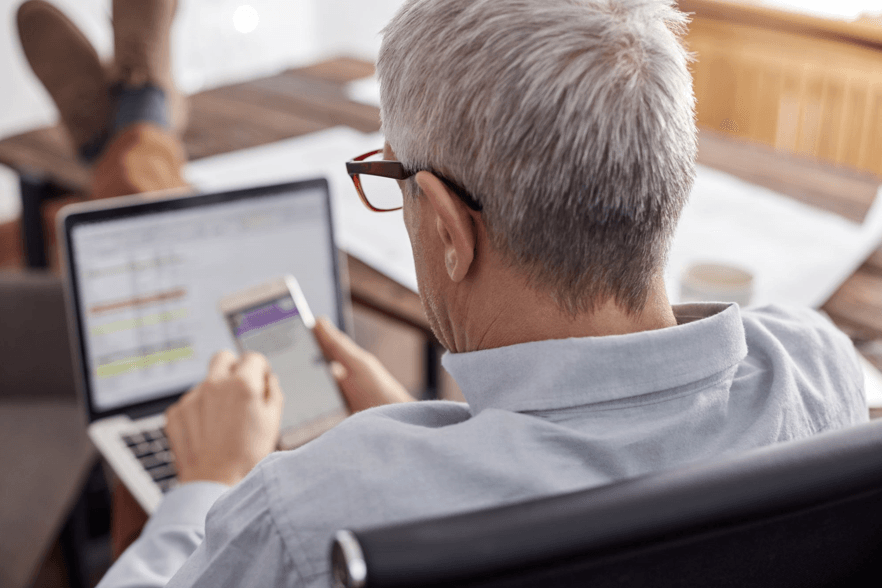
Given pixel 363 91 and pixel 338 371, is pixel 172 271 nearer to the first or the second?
pixel 338 371

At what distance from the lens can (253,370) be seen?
871 mm

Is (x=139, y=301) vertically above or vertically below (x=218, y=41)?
below

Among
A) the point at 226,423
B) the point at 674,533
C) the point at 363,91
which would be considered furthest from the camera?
the point at 363,91

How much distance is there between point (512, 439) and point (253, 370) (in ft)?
1.54

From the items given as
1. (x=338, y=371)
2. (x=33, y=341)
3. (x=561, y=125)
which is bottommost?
(x=33, y=341)

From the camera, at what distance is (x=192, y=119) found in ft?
5.98

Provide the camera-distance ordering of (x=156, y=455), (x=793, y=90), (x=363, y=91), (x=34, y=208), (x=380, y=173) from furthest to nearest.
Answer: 1. (x=793, y=90)
2. (x=363, y=91)
3. (x=34, y=208)
4. (x=156, y=455)
5. (x=380, y=173)

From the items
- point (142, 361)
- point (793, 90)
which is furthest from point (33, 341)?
point (793, 90)

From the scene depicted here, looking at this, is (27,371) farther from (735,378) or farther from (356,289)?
(735,378)

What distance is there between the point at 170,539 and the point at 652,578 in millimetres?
480

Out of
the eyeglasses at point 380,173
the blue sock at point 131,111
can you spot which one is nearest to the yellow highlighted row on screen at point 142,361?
the eyeglasses at point 380,173

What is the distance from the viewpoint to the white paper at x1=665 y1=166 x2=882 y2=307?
1.14 m

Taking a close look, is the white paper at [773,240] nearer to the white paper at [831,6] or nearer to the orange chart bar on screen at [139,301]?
the orange chart bar on screen at [139,301]

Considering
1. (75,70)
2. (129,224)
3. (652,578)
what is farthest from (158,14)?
(652,578)
